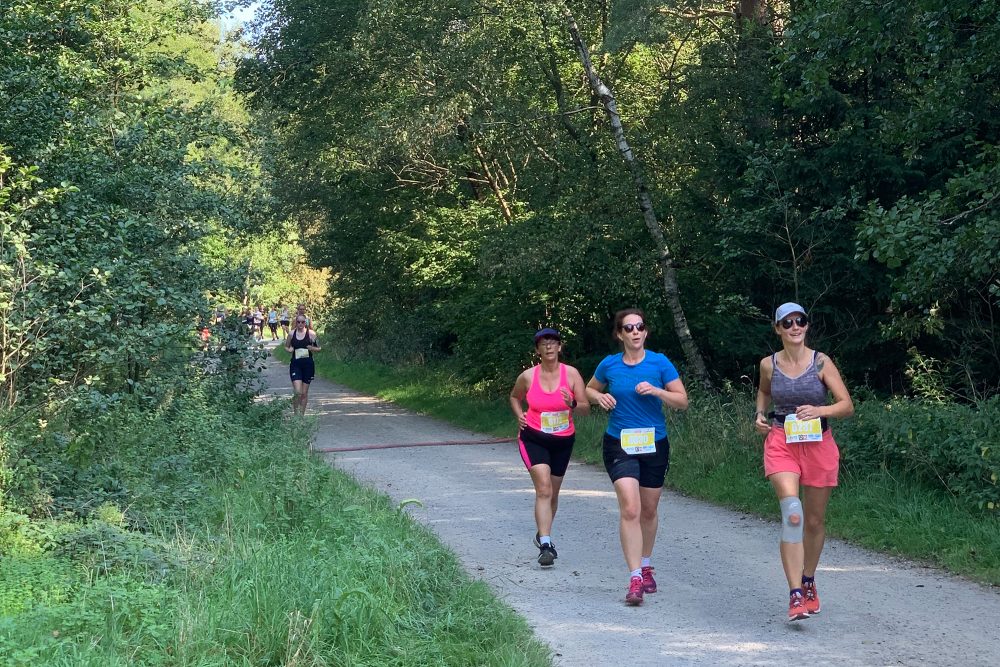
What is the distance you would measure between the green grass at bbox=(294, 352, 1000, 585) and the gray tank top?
2.08 m

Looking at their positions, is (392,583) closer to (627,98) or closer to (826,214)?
(826,214)

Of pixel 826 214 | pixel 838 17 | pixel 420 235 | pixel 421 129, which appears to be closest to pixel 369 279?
pixel 420 235

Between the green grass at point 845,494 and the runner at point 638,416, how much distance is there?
2.30 meters

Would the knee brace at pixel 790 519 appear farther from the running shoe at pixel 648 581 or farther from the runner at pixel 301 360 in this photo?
the runner at pixel 301 360

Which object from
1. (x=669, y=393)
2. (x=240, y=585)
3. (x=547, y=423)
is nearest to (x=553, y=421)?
(x=547, y=423)

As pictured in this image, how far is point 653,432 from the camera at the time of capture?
744cm

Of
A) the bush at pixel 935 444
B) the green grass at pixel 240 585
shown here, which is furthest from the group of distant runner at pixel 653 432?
the bush at pixel 935 444

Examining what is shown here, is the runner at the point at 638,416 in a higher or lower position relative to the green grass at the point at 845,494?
higher

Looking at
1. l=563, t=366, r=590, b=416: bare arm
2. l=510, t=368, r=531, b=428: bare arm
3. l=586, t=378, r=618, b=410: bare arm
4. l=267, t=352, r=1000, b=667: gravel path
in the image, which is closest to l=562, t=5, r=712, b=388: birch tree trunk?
l=267, t=352, r=1000, b=667: gravel path

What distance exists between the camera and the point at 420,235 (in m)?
25.7

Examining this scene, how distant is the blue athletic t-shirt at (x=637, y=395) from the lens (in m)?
7.47

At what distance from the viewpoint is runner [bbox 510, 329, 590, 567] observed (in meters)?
8.34

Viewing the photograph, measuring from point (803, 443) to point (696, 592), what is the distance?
1477mm

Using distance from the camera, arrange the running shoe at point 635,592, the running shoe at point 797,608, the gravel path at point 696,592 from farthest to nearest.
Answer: the running shoe at point 635,592
the running shoe at point 797,608
the gravel path at point 696,592
